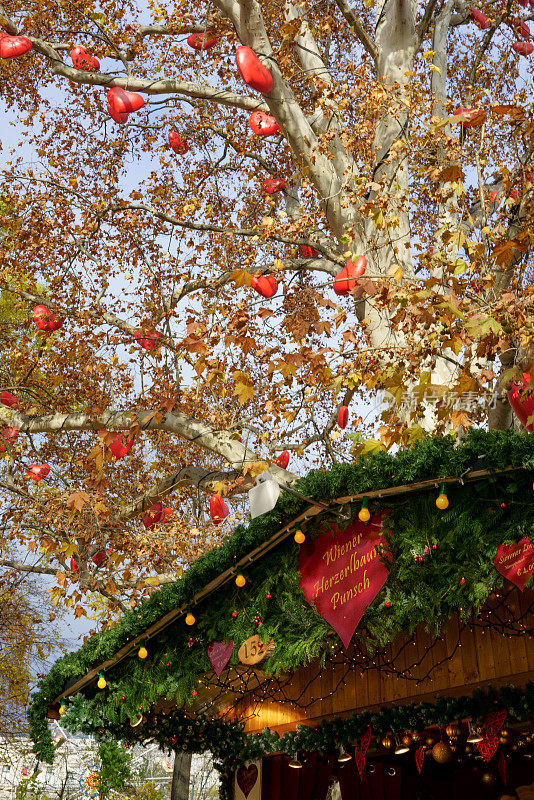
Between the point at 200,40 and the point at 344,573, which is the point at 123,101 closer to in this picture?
the point at 200,40

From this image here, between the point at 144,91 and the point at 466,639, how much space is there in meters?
6.71

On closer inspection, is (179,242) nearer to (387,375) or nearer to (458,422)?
(387,375)

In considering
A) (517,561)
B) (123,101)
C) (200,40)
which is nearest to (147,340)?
(123,101)

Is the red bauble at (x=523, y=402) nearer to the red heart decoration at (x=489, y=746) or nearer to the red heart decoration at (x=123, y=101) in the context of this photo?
the red heart decoration at (x=489, y=746)

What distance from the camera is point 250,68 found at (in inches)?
269

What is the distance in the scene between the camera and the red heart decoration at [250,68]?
6785 millimetres

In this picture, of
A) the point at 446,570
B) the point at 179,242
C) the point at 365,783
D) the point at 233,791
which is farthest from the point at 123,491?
the point at 446,570

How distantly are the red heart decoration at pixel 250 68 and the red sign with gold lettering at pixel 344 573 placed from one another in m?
4.43

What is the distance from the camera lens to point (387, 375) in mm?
6711

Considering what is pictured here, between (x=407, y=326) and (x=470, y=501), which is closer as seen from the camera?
(x=470, y=501)

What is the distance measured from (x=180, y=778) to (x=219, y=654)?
11359 millimetres

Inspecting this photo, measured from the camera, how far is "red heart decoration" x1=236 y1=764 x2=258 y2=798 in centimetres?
907

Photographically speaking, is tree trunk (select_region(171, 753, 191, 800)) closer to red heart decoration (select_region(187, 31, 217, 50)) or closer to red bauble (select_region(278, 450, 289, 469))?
red bauble (select_region(278, 450, 289, 469))

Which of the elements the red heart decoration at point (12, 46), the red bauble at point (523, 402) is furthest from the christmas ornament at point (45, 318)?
the red bauble at point (523, 402)
